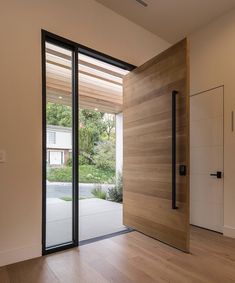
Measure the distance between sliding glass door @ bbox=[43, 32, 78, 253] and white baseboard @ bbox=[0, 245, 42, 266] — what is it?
167 mm

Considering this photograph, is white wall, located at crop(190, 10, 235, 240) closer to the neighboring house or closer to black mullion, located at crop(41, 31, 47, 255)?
the neighboring house

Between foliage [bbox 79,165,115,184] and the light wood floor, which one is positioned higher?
foliage [bbox 79,165,115,184]

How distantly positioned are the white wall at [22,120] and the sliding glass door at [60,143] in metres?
0.12

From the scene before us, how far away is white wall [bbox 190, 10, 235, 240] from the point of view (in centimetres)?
296

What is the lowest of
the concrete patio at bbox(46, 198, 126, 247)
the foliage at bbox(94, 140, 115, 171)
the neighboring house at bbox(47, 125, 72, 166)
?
the concrete patio at bbox(46, 198, 126, 247)

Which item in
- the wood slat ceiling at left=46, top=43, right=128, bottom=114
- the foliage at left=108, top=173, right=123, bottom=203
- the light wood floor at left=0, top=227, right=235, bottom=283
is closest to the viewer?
the light wood floor at left=0, top=227, right=235, bottom=283

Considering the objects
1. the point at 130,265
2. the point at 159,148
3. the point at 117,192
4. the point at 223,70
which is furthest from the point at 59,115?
the point at 117,192

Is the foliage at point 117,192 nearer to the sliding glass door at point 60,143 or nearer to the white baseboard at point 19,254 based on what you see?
the sliding glass door at point 60,143

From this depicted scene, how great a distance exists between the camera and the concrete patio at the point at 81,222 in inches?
98.5

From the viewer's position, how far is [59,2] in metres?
2.58

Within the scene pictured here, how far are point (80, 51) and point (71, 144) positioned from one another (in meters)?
1.18

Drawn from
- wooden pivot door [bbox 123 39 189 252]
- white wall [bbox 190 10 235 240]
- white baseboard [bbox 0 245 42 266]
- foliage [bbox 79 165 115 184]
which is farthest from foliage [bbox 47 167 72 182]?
foliage [bbox 79 165 115 184]

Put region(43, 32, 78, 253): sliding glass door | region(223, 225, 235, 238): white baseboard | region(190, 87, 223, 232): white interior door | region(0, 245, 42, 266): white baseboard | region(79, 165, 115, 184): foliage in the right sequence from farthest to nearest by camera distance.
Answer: region(79, 165, 115, 184): foliage
region(190, 87, 223, 232): white interior door
region(223, 225, 235, 238): white baseboard
region(43, 32, 78, 253): sliding glass door
region(0, 245, 42, 266): white baseboard

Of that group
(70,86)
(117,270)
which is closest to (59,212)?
(117,270)
